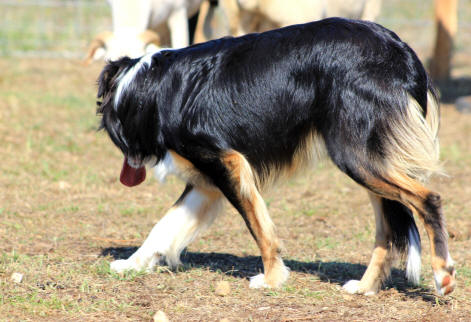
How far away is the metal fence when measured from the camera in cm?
1307

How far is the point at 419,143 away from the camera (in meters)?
3.41

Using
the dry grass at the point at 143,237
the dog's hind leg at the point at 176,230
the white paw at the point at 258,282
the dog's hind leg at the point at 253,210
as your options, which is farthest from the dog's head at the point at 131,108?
the white paw at the point at 258,282

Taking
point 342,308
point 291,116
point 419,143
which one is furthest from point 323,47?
point 342,308

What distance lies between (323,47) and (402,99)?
0.48 metres

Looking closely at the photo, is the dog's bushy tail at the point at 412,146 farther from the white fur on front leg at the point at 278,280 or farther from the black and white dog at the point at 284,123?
the white fur on front leg at the point at 278,280

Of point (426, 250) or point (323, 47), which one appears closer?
point (323, 47)

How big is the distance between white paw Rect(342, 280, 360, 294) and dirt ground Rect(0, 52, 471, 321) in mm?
40

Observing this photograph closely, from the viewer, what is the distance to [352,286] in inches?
148

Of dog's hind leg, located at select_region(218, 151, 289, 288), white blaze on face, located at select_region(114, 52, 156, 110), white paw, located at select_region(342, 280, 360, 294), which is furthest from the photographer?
white blaze on face, located at select_region(114, 52, 156, 110)

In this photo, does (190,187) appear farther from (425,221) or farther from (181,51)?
(425,221)

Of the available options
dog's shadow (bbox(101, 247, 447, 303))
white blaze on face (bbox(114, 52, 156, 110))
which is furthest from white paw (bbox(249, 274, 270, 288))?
white blaze on face (bbox(114, 52, 156, 110))

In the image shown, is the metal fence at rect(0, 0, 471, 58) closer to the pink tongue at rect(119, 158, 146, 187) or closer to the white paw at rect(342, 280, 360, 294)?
the pink tongue at rect(119, 158, 146, 187)

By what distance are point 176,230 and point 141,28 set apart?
4613 mm

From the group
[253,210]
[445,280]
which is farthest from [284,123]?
[445,280]
